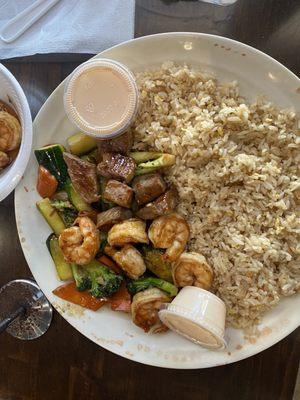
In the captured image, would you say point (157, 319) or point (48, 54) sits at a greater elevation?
point (48, 54)

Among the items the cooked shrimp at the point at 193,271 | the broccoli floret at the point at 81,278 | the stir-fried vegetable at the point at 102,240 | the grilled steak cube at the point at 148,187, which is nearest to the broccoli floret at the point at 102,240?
the stir-fried vegetable at the point at 102,240

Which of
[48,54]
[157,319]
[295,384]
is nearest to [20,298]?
[157,319]

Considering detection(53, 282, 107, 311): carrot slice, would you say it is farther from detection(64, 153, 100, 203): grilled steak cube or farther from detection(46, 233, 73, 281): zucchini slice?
detection(64, 153, 100, 203): grilled steak cube

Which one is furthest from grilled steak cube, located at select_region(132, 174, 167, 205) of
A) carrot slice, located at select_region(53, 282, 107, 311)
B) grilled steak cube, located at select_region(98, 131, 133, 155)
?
carrot slice, located at select_region(53, 282, 107, 311)

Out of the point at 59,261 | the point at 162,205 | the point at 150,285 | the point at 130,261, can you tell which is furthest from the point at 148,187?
the point at 59,261

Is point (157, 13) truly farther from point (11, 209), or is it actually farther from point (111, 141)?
point (11, 209)

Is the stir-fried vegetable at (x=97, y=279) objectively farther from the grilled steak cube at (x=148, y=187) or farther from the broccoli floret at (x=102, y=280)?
the grilled steak cube at (x=148, y=187)
